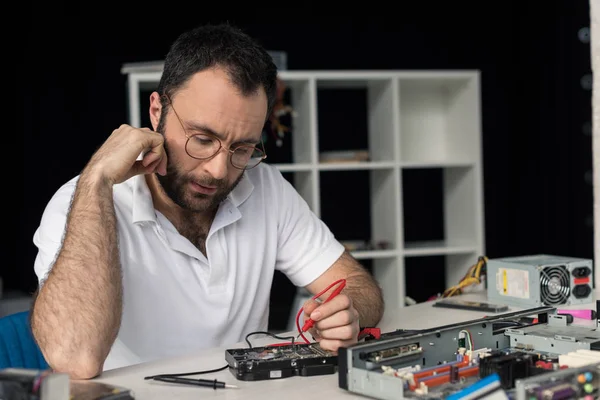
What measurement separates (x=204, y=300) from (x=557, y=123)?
10.1 feet

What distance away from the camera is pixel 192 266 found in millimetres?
1745

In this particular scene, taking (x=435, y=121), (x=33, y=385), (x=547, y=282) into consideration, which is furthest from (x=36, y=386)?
(x=435, y=121)

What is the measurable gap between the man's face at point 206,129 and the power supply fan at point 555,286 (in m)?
0.78

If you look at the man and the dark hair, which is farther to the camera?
the dark hair

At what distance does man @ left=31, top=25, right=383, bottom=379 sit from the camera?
1495mm

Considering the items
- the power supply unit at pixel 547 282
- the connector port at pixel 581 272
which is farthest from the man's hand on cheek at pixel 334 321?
the connector port at pixel 581 272

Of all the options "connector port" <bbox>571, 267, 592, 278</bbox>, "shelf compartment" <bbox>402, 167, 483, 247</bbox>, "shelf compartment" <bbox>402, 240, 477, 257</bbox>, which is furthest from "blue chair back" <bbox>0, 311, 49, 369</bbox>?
"shelf compartment" <bbox>402, 167, 483, 247</bbox>

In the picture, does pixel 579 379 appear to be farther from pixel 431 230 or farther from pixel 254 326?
pixel 431 230

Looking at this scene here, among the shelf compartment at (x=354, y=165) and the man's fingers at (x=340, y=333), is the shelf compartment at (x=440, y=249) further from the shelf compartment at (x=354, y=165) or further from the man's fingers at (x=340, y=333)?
the man's fingers at (x=340, y=333)

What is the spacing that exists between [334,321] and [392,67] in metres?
3.21

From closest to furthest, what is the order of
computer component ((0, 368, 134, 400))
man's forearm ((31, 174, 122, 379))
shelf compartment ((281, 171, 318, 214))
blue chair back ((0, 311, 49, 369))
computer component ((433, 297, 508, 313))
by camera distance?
computer component ((0, 368, 134, 400)), man's forearm ((31, 174, 122, 379)), blue chair back ((0, 311, 49, 369)), computer component ((433, 297, 508, 313)), shelf compartment ((281, 171, 318, 214))

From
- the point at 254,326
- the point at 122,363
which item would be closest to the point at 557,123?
the point at 254,326

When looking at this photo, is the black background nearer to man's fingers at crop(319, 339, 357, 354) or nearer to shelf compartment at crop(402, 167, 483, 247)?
shelf compartment at crop(402, 167, 483, 247)

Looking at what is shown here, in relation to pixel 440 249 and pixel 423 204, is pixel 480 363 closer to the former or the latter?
pixel 440 249
